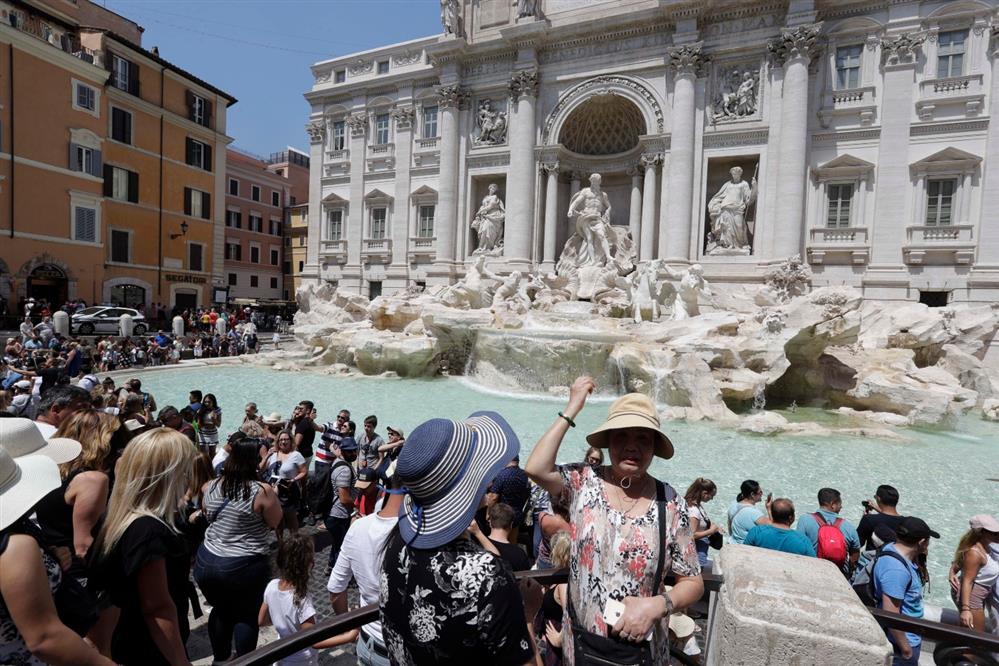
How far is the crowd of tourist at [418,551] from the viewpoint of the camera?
4.62ft

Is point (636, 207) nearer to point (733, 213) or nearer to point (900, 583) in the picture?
point (733, 213)

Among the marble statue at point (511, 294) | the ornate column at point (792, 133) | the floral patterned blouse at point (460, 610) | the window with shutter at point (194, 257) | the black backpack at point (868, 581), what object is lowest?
the black backpack at point (868, 581)

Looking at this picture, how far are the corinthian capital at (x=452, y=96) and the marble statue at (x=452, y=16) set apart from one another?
2.09 meters

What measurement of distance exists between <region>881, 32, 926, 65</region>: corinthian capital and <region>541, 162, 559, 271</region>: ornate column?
10725 millimetres

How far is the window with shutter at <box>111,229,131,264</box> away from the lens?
2347 centimetres

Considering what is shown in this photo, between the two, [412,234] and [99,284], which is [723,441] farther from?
[99,284]

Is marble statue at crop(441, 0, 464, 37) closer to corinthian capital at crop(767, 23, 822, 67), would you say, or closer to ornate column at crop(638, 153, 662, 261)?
ornate column at crop(638, 153, 662, 261)

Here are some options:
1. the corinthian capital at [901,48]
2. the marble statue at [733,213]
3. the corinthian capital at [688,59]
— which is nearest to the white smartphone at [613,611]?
the marble statue at [733,213]

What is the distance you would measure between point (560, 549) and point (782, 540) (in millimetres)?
1465

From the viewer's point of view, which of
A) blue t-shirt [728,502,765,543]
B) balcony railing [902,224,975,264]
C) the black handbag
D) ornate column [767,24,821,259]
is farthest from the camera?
ornate column [767,24,821,259]

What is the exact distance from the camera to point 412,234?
947 inches

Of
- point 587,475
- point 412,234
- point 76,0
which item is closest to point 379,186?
point 412,234

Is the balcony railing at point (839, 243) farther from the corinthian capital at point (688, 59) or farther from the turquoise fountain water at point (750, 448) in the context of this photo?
the turquoise fountain water at point (750, 448)

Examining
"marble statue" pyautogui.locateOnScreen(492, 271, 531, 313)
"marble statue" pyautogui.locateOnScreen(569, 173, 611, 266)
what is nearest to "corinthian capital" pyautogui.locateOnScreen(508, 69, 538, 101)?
"marble statue" pyautogui.locateOnScreen(569, 173, 611, 266)
